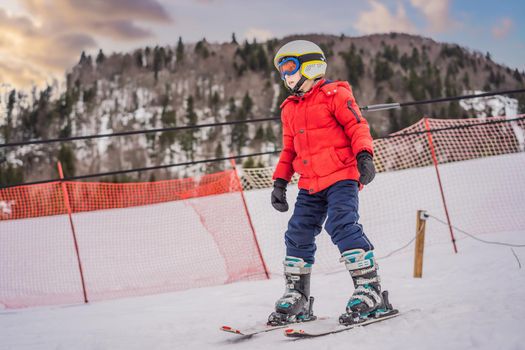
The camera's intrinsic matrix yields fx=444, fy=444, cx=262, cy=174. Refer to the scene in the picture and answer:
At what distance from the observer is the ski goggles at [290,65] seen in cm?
304

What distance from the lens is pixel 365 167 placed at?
2.72m

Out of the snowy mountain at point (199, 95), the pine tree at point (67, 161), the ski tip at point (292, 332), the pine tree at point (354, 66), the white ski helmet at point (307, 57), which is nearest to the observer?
the ski tip at point (292, 332)

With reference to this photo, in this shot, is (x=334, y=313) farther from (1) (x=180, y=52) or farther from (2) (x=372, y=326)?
(1) (x=180, y=52)

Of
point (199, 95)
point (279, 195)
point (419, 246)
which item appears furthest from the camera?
point (199, 95)

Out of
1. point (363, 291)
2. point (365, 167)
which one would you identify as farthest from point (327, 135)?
point (363, 291)

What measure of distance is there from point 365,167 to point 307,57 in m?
0.88

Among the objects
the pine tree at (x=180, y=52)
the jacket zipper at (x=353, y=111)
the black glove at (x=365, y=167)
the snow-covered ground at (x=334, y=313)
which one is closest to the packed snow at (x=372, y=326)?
the snow-covered ground at (x=334, y=313)

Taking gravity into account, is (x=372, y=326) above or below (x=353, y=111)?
below

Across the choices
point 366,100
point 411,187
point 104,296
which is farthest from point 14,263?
point 366,100

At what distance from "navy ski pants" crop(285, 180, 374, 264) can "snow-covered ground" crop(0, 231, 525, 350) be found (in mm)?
521

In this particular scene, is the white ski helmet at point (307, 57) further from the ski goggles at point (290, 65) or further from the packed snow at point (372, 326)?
the packed snow at point (372, 326)

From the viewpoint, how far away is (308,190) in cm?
300

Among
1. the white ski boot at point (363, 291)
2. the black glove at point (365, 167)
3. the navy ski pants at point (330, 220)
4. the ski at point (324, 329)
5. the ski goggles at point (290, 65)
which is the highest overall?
the ski goggles at point (290, 65)

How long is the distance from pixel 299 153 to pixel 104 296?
4266 mm
